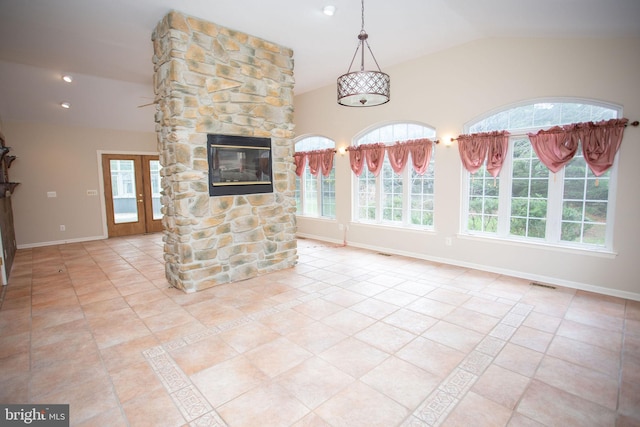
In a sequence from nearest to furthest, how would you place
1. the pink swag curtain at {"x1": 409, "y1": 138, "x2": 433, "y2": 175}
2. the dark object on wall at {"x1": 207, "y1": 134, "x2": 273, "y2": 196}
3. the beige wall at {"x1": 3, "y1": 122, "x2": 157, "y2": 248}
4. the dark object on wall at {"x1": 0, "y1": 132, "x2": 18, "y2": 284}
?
the dark object on wall at {"x1": 207, "y1": 134, "x2": 273, "y2": 196} → the dark object on wall at {"x1": 0, "y1": 132, "x2": 18, "y2": 284} → the pink swag curtain at {"x1": 409, "y1": 138, "x2": 433, "y2": 175} → the beige wall at {"x1": 3, "y1": 122, "x2": 157, "y2": 248}

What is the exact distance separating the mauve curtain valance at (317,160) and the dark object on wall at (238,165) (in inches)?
91.4

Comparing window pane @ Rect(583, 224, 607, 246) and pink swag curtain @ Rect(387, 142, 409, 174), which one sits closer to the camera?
window pane @ Rect(583, 224, 607, 246)

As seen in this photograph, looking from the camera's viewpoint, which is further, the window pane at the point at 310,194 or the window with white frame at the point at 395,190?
the window pane at the point at 310,194

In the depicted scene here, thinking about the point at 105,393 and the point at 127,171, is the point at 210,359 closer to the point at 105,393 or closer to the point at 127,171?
the point at 105,393

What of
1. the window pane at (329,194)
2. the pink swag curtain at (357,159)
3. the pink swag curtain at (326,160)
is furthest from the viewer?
the window pane at (329,194)

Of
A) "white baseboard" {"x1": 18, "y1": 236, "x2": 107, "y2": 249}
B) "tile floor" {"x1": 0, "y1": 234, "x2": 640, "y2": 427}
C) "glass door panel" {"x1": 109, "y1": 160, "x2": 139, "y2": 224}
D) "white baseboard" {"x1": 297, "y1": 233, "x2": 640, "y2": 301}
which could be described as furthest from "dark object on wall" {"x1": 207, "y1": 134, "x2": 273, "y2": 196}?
"white baseboard" {"x1": 18, "y1": 236, "x2": 107, "y2": 249}

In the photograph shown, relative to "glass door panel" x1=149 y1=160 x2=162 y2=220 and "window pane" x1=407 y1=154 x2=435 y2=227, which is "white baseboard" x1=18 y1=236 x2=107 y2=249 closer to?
"glass door panel" x1=149 y1=160 x2=162 y2=220

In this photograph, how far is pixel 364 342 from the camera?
2727 mm

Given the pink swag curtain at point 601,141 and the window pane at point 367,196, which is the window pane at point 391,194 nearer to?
the window pane at point 367,196

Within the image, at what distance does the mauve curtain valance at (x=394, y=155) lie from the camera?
511 centimetres

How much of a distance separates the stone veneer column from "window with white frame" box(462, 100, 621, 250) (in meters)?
2.86

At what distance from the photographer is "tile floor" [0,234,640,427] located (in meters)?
1.95

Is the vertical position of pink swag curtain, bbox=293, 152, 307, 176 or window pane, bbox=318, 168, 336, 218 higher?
pink swag curtain, bbox=293, 152, 307, 176

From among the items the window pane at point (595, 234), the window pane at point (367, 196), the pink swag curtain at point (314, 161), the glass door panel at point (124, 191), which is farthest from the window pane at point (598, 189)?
the glass door panel at point (124, 191)
